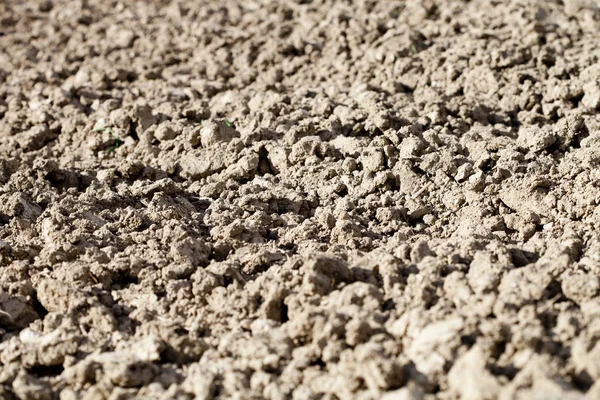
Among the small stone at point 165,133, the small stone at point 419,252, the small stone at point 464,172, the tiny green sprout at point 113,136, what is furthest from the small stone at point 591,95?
the tiny green sprout at point 113,136

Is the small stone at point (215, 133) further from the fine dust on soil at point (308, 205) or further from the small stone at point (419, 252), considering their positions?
the small stone at point (419, 252)

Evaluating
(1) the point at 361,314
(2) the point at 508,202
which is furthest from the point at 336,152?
(1) the point at 361,314

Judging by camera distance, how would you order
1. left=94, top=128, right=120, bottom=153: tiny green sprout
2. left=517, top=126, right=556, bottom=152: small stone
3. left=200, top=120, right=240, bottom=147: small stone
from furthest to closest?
1. left=94, top=128, right=120, bottom=153: tiny green sprout
2. left=200, top=120, right=240, bottom=147: small stone
3. left=517, top=126, right=556, bottom=152: small stone

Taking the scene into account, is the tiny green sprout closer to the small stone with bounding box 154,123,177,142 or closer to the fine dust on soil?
the fine dust on soil

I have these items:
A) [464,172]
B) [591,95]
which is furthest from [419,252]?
[591,95]

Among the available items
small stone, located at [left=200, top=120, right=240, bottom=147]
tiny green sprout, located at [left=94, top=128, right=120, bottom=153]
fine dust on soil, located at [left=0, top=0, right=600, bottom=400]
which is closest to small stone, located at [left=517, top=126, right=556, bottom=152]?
fine dust on soil, located at [left=0, top=0, right=600, bottom=400]

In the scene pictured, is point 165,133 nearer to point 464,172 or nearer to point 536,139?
point 464,172

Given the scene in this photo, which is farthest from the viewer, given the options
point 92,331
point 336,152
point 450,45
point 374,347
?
point 450,45

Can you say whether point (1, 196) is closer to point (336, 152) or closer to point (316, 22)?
point (336, 152)
